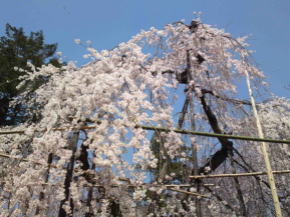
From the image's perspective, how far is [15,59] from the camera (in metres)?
11.8

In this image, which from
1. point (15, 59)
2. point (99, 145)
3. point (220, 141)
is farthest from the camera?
point (15, 59)

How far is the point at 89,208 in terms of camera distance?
2.15 metres

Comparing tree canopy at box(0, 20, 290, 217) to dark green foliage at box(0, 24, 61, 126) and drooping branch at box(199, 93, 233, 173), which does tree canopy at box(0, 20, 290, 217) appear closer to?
drooping branch at box(199, 93, 233, 173)

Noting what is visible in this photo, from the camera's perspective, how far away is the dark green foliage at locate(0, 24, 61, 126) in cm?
1083

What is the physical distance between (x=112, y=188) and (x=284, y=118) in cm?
420

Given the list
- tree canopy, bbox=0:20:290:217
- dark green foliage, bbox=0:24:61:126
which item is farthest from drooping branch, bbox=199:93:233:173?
dark green foliage, bbox=0:24:61:126

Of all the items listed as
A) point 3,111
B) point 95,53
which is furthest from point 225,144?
point 3,111

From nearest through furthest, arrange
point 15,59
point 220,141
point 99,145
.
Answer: point 99,145 < point 220,141 < point 15,59

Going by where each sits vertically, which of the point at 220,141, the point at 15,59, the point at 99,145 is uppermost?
the point at 15,59

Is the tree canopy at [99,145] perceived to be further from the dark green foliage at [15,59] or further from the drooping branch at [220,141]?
the dark green foliage at [15,59]

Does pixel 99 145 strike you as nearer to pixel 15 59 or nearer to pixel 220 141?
pixel 220 141

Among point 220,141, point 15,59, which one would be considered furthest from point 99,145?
point 15,59

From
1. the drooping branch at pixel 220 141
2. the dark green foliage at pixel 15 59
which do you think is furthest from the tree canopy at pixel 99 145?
the dark green foliage at pixel 15 59

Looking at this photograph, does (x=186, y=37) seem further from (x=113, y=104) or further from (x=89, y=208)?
(x=89, y=208)
